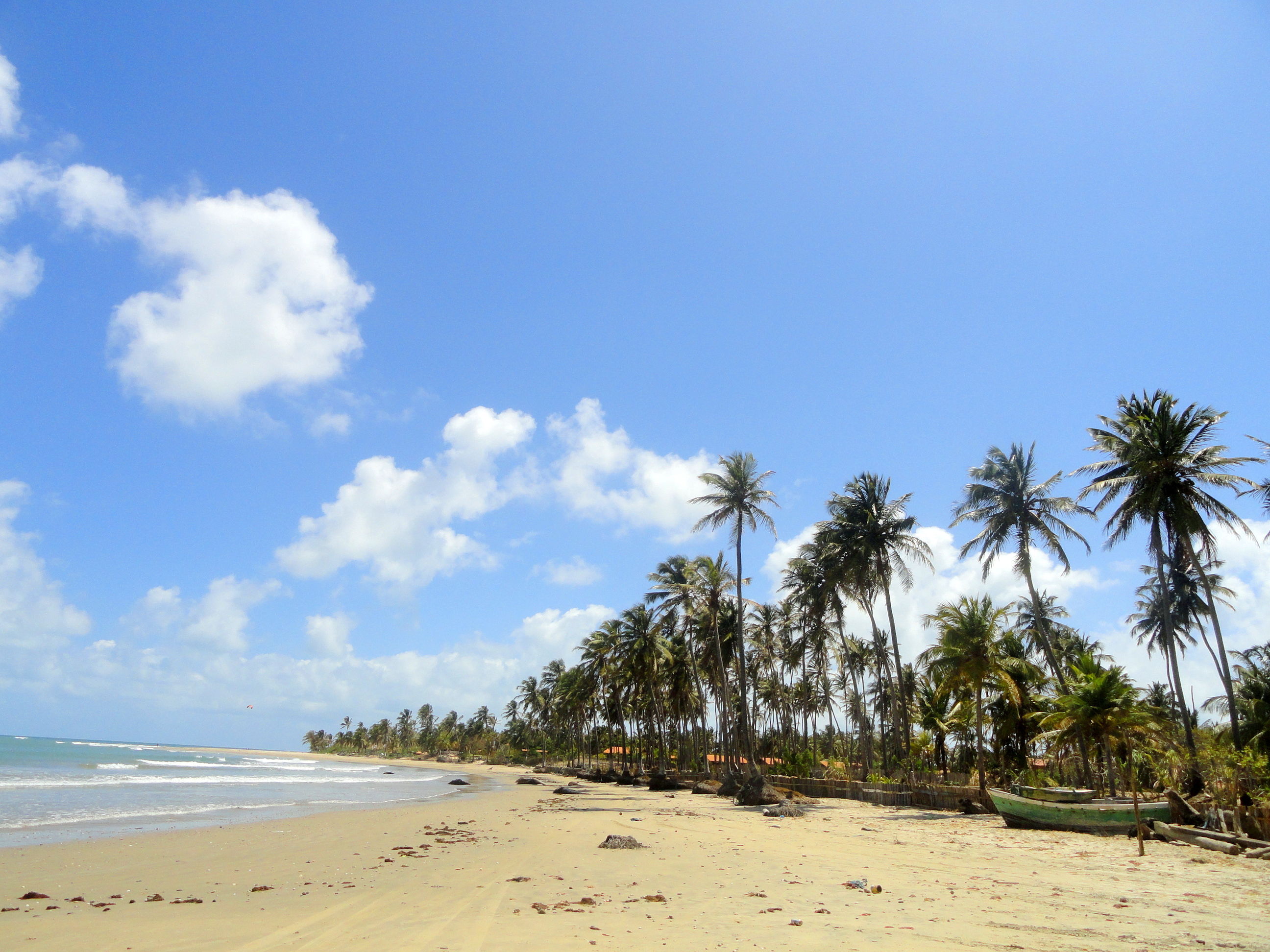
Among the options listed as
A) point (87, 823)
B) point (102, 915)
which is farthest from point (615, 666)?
point (102, 915)

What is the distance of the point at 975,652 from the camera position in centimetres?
2630

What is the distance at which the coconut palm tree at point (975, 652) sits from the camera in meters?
26.2

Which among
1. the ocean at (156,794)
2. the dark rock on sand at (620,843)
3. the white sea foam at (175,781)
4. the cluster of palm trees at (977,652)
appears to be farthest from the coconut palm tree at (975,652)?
the white sea foam at (175,781)

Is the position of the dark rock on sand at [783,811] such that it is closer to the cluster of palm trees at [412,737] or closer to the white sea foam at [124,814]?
the white sea foam at [124,814]

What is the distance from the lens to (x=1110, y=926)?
8.48m

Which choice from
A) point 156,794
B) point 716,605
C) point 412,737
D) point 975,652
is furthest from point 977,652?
point 412,737

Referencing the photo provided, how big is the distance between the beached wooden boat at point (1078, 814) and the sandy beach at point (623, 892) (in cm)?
74

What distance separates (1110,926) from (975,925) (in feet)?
5.64

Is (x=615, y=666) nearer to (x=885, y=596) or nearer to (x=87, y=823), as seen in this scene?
(x=885, y=596)

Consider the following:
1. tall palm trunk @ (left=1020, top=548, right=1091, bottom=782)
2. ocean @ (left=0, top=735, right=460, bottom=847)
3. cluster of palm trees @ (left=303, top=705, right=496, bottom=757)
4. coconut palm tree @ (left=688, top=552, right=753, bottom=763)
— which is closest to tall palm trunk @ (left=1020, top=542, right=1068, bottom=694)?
tall palm trunk @ (left=1020, top=548, right=1091, bottom=782)

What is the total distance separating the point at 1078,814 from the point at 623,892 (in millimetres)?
15823

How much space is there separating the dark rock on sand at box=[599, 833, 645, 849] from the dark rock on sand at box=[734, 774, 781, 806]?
14657mm

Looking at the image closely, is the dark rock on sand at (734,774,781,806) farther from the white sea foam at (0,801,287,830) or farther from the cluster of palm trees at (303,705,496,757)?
the cluster of palm trees at (303,705,496,757)

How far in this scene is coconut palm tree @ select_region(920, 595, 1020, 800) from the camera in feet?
85.8
